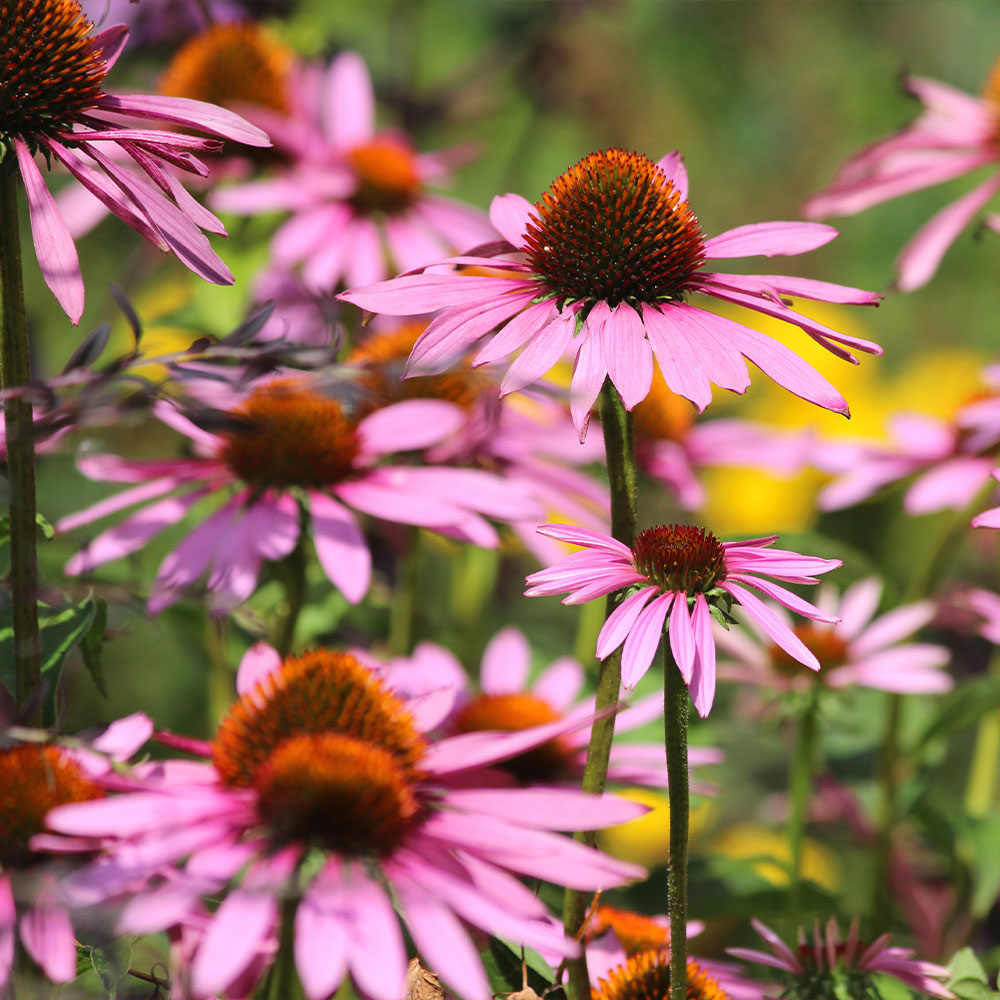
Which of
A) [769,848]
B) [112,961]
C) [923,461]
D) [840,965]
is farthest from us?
[769,848]

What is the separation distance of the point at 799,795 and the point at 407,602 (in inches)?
12.2

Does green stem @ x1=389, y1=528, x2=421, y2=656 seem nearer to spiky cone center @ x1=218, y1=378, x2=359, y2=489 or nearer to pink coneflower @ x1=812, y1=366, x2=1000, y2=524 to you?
spiky cone center @ x1=218, y1=378, x2=359, y2=489

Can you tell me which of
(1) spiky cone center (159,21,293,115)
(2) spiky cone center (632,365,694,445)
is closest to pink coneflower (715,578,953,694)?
(2) spiky cone center (632,365,694,445)

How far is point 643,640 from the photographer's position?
474 mm

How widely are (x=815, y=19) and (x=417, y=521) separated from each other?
3.18 meters

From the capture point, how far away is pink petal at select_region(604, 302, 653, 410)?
0.48m

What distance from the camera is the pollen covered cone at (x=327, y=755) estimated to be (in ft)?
1.43

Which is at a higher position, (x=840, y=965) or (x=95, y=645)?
(x=95, y=645)

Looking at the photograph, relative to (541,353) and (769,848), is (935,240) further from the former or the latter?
(769,848)

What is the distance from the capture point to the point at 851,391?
239 centimetres

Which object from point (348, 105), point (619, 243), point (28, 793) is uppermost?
point (348, 105)

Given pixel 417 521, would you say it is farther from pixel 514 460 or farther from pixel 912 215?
pixel 912 215

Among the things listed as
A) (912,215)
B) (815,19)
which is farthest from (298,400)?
(815,19)

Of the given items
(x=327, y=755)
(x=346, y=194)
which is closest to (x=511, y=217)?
(x=327, y=755)
